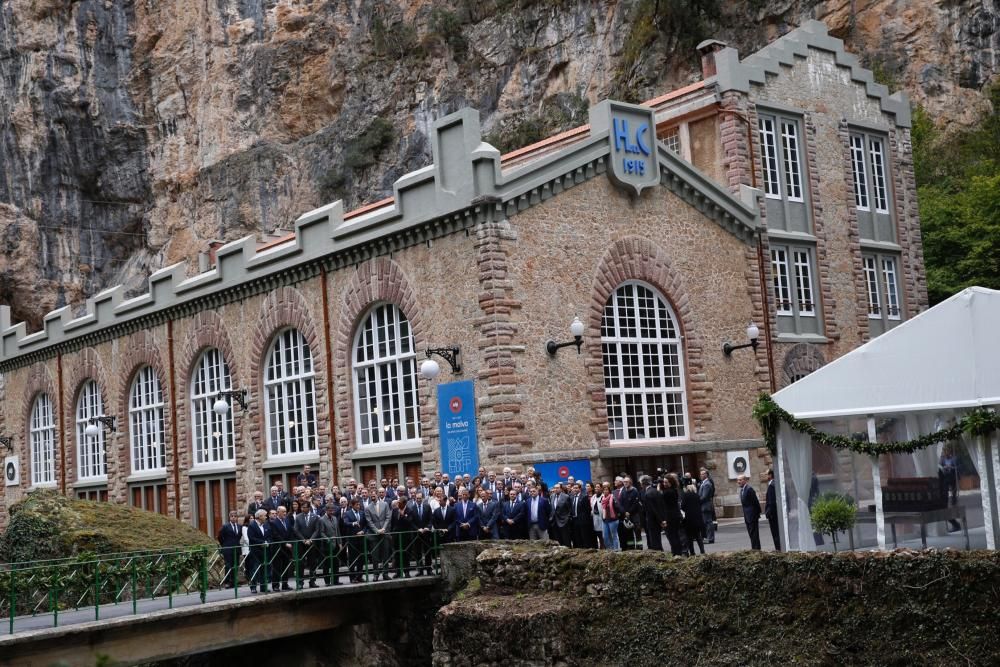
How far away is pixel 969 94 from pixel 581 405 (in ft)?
79.5

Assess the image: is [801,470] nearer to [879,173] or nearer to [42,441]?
[879,173]

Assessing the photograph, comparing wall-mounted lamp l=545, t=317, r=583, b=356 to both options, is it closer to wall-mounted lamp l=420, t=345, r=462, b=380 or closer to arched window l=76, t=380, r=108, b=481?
wall-mounted lamp l=420, t=345, r=462, b=380

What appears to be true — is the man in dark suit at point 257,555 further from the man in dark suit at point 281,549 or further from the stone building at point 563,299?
the stone building at point 563,299

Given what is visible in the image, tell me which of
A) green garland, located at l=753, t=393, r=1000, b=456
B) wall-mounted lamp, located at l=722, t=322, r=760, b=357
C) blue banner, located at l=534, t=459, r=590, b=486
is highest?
wall-mounted lamp, located at l=722, t=322, r=760, b=357

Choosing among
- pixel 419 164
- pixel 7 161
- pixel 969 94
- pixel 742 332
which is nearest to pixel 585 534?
pixel 742 332

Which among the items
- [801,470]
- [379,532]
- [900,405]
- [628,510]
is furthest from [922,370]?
[379,532]

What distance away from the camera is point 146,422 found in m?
35.6

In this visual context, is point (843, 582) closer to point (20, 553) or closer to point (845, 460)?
point (845, 460)

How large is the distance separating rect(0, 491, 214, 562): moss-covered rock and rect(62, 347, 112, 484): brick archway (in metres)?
14.8

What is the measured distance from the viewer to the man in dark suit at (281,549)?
19.0 metres

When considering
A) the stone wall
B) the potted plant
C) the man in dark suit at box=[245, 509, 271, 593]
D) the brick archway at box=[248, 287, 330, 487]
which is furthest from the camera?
the brick archway at box=[248, 287, 330, 487]

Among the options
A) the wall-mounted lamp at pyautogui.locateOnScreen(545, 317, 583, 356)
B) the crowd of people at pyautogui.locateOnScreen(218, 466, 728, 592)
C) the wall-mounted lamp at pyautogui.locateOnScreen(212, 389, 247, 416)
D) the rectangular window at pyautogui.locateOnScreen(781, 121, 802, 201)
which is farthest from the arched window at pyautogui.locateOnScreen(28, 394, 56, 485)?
the rectangular window at pyautogui.locateOnScreen(781, 121, 802, 201)

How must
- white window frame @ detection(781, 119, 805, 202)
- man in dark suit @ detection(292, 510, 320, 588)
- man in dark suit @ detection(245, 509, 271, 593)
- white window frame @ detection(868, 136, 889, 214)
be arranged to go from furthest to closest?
white window frame @ detection(868, 136, 889, 214) → white window frame @ detection(781, 119, 805, 202) → man in dark suit @ detection(292, 510, 320, 588) → man in dark suit @ detection(245, 509, 271, 593)

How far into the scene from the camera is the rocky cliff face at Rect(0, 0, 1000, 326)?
175ft
